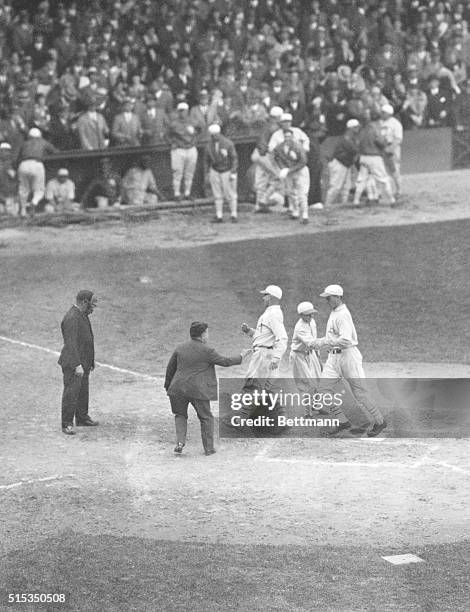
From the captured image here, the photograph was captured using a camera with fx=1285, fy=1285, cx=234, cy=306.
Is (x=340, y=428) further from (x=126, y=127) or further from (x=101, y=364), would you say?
(x=126, y=127)

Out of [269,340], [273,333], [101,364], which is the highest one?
[273,333]

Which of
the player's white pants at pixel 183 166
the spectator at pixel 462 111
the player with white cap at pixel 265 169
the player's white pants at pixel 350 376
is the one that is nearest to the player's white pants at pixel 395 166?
the player with white cap at pixel 265 169

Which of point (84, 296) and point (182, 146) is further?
point (182, 146)

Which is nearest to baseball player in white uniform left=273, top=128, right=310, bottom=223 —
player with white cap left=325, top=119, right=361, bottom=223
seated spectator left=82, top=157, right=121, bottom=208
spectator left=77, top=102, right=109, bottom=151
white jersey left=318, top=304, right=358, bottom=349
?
player with white cap left=325, top=119, right=361, bottom=223

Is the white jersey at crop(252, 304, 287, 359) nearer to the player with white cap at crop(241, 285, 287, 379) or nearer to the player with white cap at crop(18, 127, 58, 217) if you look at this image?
the player with white cap at crop(241, 285, 287, 379)

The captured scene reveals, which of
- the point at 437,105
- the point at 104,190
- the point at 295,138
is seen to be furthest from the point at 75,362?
the point at 437,105
